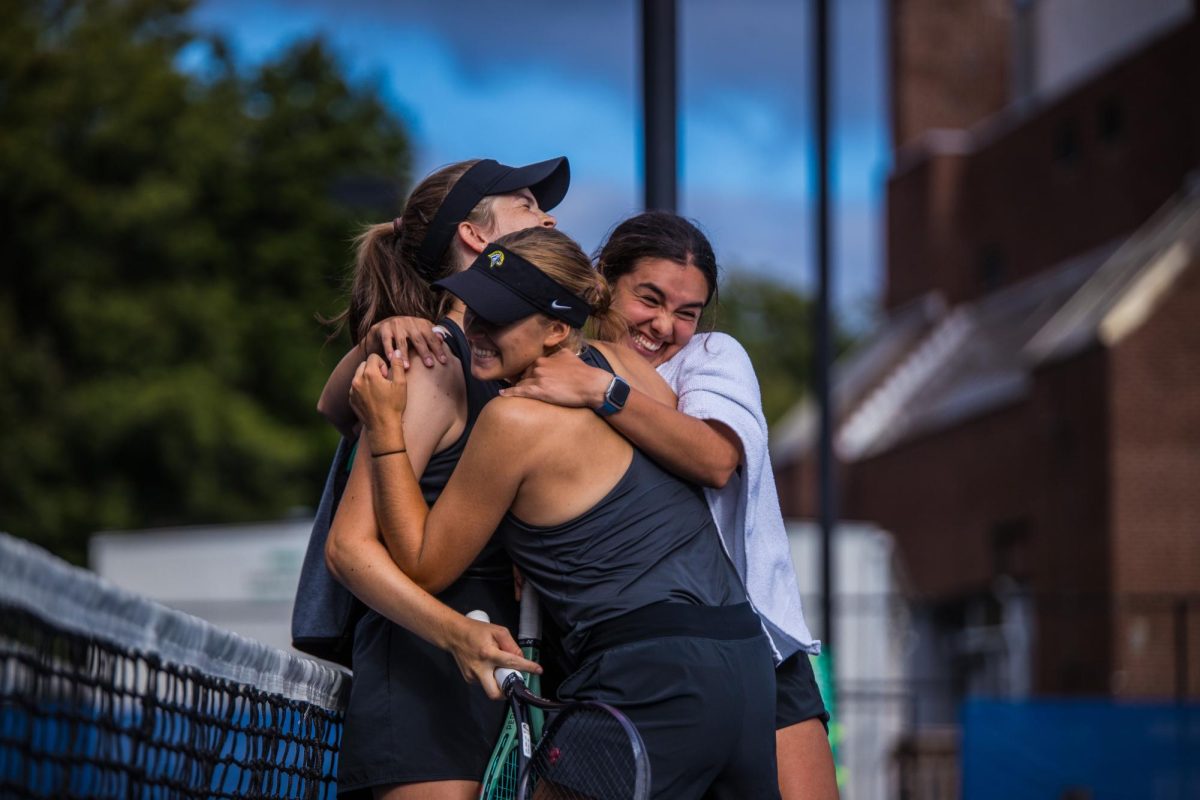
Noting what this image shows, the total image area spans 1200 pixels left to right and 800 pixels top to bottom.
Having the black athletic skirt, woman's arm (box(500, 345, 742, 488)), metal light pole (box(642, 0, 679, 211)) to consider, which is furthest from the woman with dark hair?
metal light pole (box(642, 0, 679, 211))

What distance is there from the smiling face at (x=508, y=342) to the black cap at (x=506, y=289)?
0.09ft

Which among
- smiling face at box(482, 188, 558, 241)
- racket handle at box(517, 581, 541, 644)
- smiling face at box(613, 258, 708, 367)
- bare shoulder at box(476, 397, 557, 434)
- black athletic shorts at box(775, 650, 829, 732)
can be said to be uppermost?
smiling face at box(482, 188, 558, 241)

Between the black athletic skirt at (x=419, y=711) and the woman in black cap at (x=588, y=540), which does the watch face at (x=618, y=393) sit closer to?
the woman in black cap at (x=588, y=540)

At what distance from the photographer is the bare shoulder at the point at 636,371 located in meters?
4.12

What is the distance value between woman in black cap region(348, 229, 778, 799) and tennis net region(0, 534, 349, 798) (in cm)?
48

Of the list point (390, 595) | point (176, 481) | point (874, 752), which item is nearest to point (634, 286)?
point (390, 595)

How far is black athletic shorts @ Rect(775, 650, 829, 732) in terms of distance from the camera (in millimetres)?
4445

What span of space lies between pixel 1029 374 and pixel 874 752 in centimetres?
1277

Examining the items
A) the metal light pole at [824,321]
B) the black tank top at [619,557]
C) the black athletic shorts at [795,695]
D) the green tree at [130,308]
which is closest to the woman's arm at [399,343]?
the black tank top at [619,557]

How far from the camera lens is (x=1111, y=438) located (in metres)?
28.2

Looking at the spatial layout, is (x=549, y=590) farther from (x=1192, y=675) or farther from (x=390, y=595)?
(x=1192, y=675)

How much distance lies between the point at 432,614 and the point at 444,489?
26 centimetres

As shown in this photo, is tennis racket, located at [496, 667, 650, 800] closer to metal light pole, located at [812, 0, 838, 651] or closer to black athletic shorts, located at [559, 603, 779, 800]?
black athletic shorts, located at [559, 603, 779, 800]

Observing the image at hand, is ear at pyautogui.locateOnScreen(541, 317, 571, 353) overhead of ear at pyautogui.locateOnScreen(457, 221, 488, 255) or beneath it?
beneath
